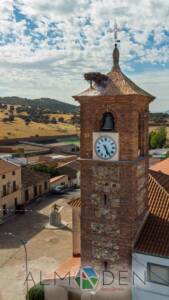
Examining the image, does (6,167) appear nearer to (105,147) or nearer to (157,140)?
(105,147)

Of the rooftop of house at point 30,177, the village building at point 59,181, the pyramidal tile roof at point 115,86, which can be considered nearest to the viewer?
the pyramidal tile roof at point 115,86

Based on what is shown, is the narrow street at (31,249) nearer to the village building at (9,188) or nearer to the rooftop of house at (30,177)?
the village building at (9,188)

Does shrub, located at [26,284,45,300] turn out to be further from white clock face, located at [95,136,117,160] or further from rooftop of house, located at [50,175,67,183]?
rooftop of house, located at [50,175,67,183]

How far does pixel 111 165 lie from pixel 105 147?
96 cm

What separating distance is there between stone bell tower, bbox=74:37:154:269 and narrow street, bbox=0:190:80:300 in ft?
24.9

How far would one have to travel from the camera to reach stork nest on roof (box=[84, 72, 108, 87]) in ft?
57.0

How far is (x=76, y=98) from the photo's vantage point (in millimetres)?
17641

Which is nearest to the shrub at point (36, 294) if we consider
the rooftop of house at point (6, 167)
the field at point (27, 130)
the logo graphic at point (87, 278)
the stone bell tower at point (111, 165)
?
the logo graphic at point (87, 278)

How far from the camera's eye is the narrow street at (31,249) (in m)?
23.7

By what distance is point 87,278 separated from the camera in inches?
744

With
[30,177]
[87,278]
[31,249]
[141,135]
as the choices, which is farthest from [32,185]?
[141,135]

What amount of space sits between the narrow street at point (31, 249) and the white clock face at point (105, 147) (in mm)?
11046

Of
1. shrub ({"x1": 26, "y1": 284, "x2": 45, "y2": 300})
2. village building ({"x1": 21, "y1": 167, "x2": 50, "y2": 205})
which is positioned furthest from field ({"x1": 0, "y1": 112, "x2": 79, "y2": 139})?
shrub ({"x1": 26, "y1": 284, "x2": 45, "y2": 300})

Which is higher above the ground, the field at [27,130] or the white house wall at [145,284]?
the field at [27,130]
